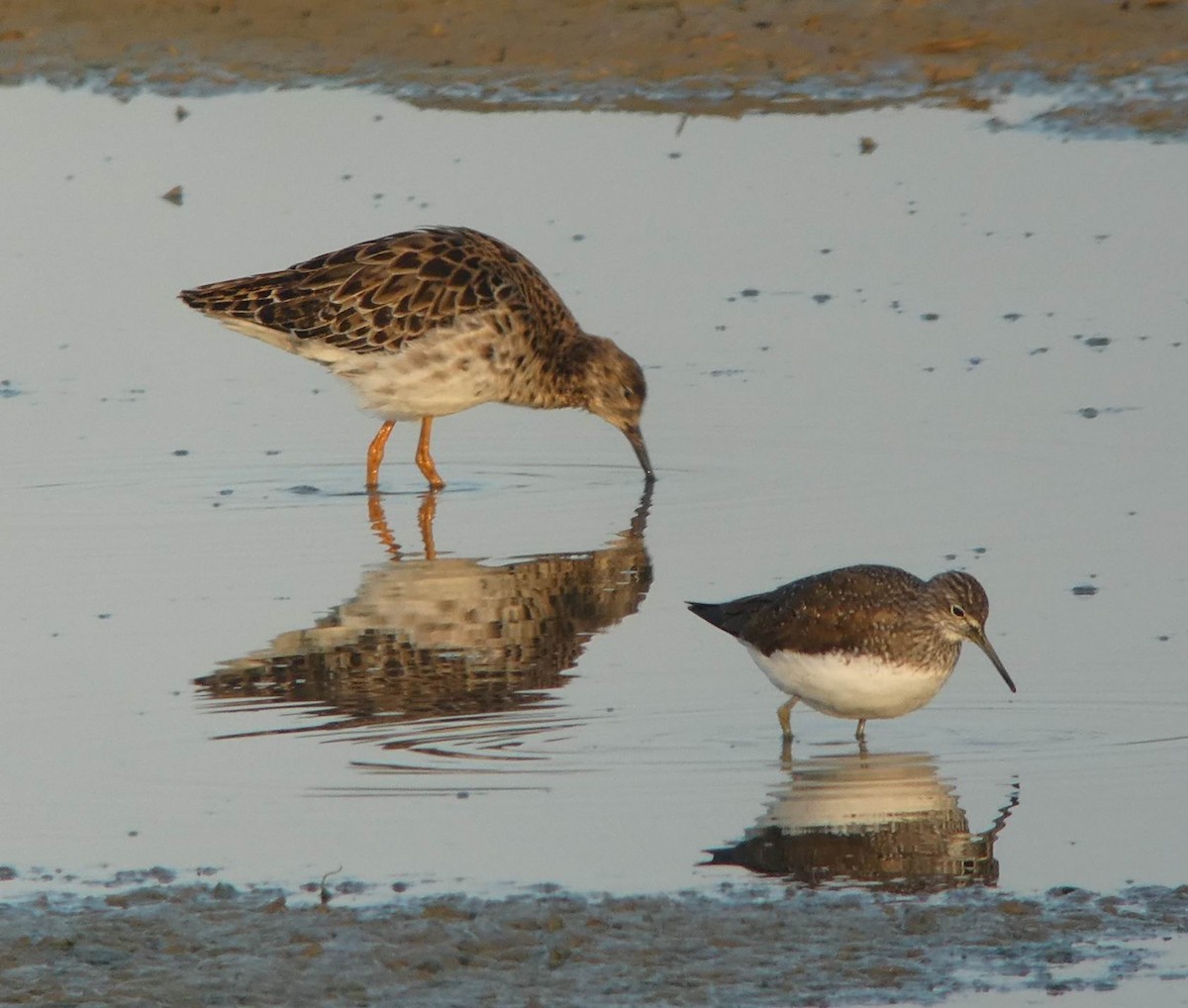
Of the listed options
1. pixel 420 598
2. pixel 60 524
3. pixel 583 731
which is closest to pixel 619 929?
pixel 583 731

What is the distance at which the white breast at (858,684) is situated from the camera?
8.71 m

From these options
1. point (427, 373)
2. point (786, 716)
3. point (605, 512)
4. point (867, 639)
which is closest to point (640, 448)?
point (605, 512)

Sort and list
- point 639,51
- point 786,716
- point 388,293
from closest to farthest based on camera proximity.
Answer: point 786,716 < point 388,293 < point 639,51

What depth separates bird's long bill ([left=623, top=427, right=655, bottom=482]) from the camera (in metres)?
13.2

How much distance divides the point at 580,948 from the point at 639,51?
615 inches

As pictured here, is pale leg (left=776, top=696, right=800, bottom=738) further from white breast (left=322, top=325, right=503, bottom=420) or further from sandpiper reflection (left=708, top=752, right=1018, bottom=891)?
white breast (left=322, top=325, right=503, bottom=420)

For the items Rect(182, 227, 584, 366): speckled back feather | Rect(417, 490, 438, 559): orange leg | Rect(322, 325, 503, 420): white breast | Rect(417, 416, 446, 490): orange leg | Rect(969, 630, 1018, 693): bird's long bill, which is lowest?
Rect(969, 630, 1018, 693): bird's long bill

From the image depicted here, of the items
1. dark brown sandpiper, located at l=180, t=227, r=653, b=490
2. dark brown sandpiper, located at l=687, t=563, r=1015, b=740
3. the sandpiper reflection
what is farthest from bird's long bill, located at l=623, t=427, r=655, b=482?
A: the sandpiper reflection

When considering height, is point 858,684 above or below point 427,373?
below

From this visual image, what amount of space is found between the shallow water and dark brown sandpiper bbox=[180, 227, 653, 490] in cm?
38

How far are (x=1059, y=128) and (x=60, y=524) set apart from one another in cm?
1005

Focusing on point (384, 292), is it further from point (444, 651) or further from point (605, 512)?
point (444, 651)

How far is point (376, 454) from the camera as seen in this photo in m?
13.4

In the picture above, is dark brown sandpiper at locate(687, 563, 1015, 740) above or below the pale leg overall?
above
